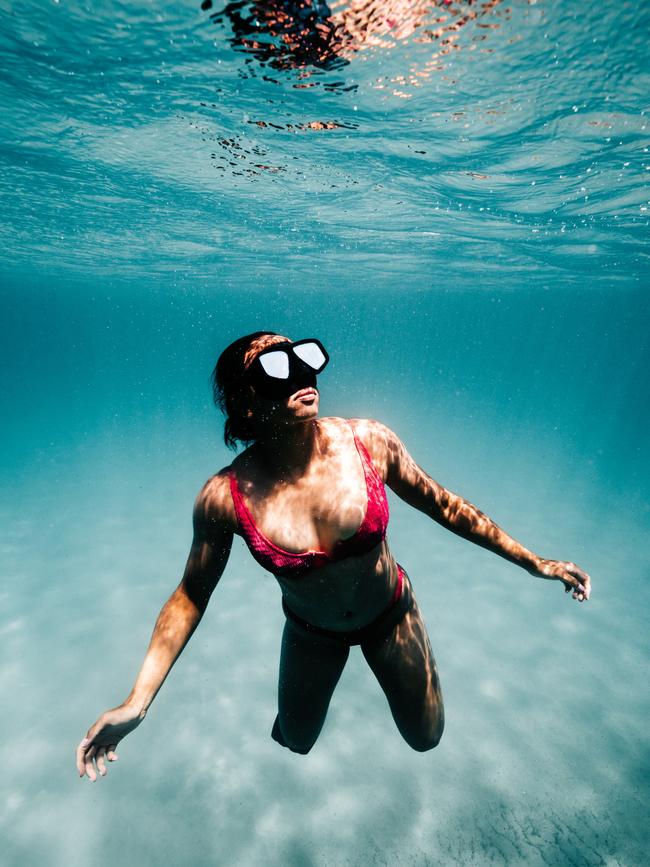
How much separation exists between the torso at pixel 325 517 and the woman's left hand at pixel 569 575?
1.19 m

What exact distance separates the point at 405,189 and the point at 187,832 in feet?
51.5

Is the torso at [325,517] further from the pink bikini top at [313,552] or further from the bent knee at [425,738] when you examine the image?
the bent knee at [425,738]

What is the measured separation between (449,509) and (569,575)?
0.96m

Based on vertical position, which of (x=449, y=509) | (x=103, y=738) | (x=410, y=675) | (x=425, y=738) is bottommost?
(x=425, y=738)

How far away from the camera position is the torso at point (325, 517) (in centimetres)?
294

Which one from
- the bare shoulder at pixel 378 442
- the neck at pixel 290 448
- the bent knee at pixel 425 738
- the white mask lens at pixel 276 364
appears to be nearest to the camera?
the white mask lens at pixel 276 364

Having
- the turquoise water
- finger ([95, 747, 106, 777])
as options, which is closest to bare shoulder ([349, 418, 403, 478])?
finger ([95, 747, 106, 777])

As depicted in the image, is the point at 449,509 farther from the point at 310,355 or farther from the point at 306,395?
the point at 310,355

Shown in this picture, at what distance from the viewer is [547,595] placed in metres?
11.1

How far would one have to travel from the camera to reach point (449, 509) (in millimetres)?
3482

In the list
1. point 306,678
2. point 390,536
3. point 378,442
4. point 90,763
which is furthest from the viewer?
point 390,536

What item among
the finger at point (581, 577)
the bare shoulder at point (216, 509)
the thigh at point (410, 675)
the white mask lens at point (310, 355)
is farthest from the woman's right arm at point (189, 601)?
the finger at point (581, 577)

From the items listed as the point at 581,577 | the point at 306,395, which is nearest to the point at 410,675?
the point at 581,577

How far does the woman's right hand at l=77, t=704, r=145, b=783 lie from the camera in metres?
2.50
